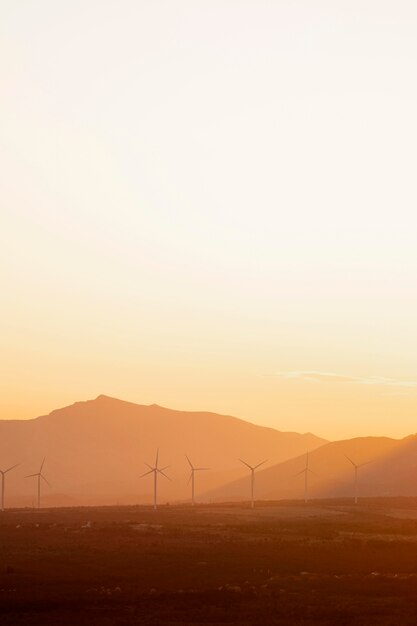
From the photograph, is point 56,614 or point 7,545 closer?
point 56,614

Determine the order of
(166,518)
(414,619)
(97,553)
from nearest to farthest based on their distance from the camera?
(414,619) < (97,553) < (166,518)

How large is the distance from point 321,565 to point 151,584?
23049 mm

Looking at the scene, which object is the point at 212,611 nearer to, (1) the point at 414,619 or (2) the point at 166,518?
(1) the point at 414,619

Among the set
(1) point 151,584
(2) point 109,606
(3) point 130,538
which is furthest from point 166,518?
(2) point 109,606

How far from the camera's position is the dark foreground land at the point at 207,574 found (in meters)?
65.2

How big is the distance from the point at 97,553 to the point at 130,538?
21.2m

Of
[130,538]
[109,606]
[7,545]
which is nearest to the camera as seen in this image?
[109,606]

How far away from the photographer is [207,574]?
293 feet

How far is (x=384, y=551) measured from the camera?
4461 inches

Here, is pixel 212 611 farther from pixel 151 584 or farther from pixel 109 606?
pixel 151 584

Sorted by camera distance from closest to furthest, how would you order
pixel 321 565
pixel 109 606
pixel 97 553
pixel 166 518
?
1. pixel 109 606
2. pixel 321 565
3. pixel 97 553
4. pixel 166 518

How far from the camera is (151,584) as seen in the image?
81500 millimetres

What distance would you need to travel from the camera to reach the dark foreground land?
65250mm

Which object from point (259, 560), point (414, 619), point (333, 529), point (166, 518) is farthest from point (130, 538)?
point (414, 619)
